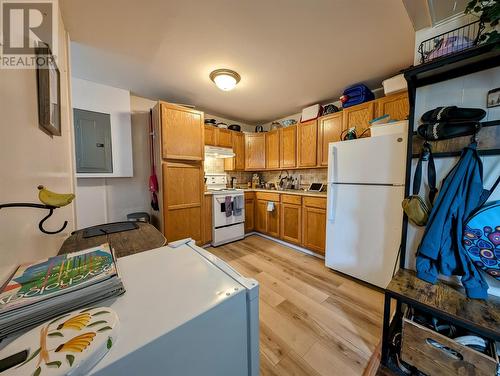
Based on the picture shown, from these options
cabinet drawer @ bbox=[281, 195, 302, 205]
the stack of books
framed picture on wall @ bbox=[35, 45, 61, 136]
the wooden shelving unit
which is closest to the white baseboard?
cabinet drawer @ bbox=[281, 195, 302, 205]

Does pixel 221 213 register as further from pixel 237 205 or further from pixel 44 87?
pixel 44 87

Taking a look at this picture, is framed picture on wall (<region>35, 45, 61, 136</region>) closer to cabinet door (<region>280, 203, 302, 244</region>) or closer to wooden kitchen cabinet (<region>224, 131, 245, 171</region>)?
cabinet door (<region>280, 203, 302, 244</region>)

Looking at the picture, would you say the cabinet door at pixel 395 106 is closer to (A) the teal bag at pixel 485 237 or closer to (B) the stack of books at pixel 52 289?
(A) the teal bag at pixel 485 237

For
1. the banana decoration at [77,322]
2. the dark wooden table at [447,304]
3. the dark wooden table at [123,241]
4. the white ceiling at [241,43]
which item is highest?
the white ceiling at [241,43]

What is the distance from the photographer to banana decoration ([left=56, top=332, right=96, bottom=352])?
0.38 m

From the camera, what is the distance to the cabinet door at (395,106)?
2.09 m

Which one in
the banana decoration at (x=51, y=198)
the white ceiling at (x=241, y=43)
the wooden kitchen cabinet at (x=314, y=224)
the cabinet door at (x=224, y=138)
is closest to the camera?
the banana decoration at (x=51, y=198)

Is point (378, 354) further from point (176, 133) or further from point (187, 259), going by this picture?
point (176, 133)

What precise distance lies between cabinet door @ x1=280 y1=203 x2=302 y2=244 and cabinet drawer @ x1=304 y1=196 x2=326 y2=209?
0.17 metres

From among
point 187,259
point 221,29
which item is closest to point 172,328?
point 187,259

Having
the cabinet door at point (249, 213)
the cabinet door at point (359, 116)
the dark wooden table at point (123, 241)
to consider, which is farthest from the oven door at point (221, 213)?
the cabinet door at point (359, 116)

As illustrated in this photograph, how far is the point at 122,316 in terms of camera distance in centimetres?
48

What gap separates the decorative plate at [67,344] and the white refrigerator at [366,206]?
209cm

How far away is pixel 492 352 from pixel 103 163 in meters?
3.63
